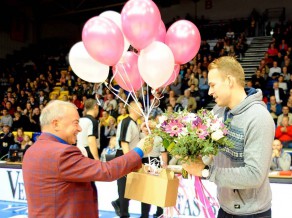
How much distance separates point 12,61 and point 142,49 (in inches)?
672

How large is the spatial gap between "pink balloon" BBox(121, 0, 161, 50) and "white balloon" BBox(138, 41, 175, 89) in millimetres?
91

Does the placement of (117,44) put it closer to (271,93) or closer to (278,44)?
(271,93)

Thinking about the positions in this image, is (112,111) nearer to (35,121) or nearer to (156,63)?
(35,121)

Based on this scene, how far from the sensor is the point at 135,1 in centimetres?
341

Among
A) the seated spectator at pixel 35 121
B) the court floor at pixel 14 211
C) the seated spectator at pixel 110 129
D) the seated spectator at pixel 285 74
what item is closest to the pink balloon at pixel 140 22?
the court floor at pixel 14 211

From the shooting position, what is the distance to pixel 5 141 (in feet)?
34.7

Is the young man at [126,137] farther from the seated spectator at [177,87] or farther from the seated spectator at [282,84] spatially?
the seated spectator at [177,87]

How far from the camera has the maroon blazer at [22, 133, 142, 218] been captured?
2066mm

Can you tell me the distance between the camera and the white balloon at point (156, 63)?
11.1 ft

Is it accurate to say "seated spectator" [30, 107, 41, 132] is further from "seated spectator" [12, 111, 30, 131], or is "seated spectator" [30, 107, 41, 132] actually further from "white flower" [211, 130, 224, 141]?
"white flower" [211, 130, 224, 141]

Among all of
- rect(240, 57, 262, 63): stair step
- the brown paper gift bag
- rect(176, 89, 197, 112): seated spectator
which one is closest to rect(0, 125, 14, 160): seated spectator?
rect(176, 89, 197, 112): seated spectator

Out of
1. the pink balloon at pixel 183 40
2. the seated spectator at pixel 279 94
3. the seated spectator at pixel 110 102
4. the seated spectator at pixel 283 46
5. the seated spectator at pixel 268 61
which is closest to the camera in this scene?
the pink balloon at pixel 183 40

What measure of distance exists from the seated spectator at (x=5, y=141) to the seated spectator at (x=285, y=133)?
6.57 m

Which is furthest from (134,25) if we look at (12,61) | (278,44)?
(12,61)
